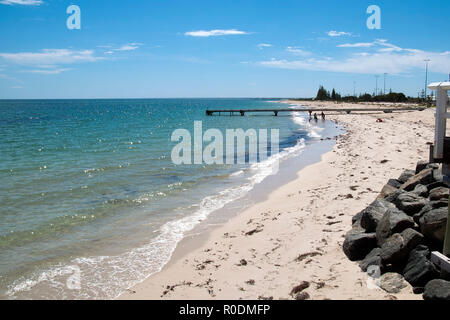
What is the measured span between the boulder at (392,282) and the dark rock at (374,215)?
1.31 meters

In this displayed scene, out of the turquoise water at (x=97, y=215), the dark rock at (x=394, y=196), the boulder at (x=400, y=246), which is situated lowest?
the turquoise water at (x=97, y=215)

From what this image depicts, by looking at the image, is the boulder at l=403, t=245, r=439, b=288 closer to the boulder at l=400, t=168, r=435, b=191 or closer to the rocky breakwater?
the rocky breakwater

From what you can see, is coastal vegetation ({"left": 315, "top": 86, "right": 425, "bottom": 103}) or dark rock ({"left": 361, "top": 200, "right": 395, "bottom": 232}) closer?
dark rock ({"left": 361, "top": 200, "right": 395, "bottom": 232})

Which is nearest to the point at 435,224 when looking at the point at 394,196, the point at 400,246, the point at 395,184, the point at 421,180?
the point at 400,246

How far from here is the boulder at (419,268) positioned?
15.8 ft

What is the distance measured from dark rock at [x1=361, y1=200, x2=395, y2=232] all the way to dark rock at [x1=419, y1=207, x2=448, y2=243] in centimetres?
101

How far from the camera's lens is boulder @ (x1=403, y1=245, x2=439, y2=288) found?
482 cm

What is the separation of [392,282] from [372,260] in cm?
63

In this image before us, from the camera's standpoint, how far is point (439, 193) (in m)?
6.09

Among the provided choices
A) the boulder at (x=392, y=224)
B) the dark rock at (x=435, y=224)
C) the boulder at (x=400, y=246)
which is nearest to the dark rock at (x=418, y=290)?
the boulder at (x=400, y=246)

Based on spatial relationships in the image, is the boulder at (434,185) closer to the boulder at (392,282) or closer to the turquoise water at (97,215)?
the boulder at (392,282)

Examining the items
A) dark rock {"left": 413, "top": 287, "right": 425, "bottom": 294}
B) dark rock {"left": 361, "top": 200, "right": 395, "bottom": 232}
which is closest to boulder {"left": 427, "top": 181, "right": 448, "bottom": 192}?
dark rock {"left": 361, "top": 200, "right": 395, "bottom": 232}
